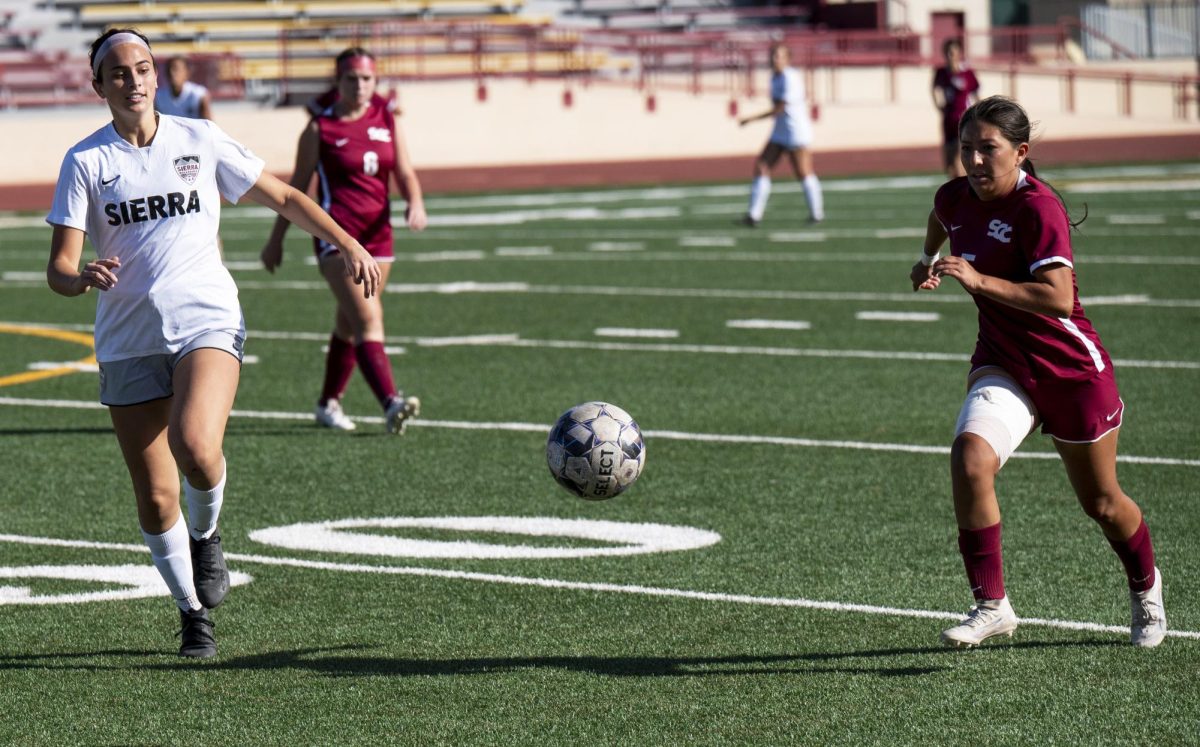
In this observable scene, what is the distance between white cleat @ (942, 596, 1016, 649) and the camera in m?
5.48

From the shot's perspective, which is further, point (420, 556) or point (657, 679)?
point (420, 556)

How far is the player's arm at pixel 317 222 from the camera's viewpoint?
6004mm

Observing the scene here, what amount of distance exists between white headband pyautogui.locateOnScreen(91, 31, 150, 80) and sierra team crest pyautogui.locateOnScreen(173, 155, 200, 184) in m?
0.35

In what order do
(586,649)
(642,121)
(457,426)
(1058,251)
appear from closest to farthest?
1. (1058,251)
2. (586,649)
3. (457,426)
4. (642,121)

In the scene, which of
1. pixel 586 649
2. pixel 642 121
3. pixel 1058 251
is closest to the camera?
pixel 1058 251

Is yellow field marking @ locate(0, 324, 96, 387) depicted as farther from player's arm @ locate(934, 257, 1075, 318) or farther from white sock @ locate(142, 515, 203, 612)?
player's arm @ locate(934, 257, 1075, 318)

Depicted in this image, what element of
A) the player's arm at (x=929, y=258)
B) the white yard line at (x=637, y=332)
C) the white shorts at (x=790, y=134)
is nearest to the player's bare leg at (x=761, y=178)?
the white shorts at (x=790, y=134)

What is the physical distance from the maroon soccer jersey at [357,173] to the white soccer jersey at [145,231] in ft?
14.2

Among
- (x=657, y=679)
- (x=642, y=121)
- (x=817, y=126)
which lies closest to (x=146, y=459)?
(x=657, y=679)

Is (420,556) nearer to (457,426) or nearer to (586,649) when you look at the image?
(586,649)

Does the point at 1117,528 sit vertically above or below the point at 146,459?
below

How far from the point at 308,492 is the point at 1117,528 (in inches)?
163

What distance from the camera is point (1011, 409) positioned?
216 inches

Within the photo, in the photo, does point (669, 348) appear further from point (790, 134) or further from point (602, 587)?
point (790, 134)
